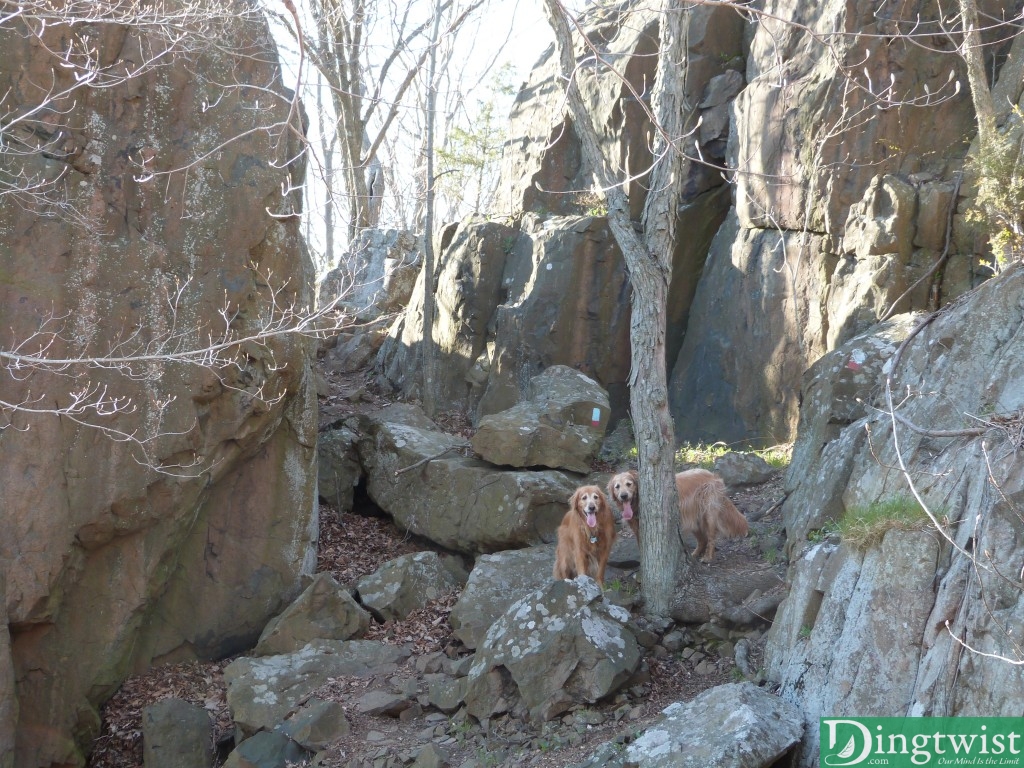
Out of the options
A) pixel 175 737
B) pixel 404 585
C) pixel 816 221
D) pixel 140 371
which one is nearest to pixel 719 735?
pixel 404 585

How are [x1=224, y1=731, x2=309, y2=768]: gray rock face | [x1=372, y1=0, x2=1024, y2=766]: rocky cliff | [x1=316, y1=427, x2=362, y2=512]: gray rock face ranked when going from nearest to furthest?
[x1=372, y1=0, x2=1024, y2=766]: rocky cliff < [x1=224, y1=731, x2=309, y2=768]: gray rock face < [x1=316, y1=427, x2=362, y2=512]: gray rock face

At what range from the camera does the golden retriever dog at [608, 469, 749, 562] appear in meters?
9.05

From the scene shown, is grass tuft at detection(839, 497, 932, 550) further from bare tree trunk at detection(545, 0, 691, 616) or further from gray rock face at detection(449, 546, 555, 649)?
gray rock face at detection(449, 546, 555, 649)

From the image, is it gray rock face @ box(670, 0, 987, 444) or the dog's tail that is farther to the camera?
gray rock face @ box(670, 0, 987, 444)

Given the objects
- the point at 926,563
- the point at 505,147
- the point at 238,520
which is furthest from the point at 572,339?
the point at 926,563

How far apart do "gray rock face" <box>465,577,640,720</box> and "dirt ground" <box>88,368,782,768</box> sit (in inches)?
5.8

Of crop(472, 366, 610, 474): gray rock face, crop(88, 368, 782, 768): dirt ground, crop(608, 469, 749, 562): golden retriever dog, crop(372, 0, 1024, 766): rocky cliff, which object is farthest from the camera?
crop(472, 366, 610, 474): gray rock face

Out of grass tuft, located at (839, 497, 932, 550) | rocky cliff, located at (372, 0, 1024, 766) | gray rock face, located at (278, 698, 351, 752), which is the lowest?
gray rock face, located at (278, 698, 351, 752)

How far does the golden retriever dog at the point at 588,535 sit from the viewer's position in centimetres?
875

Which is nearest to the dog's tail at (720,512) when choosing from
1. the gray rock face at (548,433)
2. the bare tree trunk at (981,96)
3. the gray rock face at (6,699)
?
the gray rock face at (548,433)

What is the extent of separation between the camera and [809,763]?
5613mm

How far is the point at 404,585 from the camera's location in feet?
32.5

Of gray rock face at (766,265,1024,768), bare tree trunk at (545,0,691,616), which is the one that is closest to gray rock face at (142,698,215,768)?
bare tree trunk at (545,0,691,616)

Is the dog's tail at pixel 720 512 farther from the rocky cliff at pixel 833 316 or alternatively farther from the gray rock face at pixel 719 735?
the gray rock face at pixel 719 735
